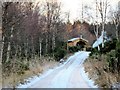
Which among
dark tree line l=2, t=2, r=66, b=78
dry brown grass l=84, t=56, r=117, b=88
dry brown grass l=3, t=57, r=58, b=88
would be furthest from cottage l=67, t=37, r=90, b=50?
dry brown grass l=3, t=57, r=58, b=88

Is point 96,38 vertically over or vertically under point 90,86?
over

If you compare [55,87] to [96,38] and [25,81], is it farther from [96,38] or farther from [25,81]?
[96,38]

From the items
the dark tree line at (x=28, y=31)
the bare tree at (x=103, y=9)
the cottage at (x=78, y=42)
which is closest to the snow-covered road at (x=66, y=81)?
the cottage at (x=78, y=42)

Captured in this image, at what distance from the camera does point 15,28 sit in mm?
4277

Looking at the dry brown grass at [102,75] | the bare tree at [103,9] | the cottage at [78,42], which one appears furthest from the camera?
the bare tree at [103,9]

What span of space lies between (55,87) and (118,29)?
4.78ft

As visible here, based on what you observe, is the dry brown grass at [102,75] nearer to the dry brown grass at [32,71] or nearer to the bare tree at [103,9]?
the bare tree at [103,9]

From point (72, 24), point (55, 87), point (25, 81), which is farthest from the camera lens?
point (72, 24)

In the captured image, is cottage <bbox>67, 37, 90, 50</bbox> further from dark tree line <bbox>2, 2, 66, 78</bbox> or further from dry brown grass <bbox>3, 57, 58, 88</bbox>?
dry brown grass <bbox>3, 57, 58, 88</bbox>

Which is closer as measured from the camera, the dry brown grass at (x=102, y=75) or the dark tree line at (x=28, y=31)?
the dry brown grass at (x=102, y=75)

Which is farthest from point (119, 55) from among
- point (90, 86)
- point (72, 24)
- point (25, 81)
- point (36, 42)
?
point (36, 42)

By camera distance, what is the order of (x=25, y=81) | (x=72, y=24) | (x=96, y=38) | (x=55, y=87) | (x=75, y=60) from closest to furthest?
1. (x=55, y=87)
2. (x=25, y=81)
3. (x=72, y=24)
4. (x=96, y=38)
5. (x=75, y=60)

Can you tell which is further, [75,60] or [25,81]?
[75,60]

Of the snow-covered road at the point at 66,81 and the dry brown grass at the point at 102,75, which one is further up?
the dry brown grass at the point at 102,75
